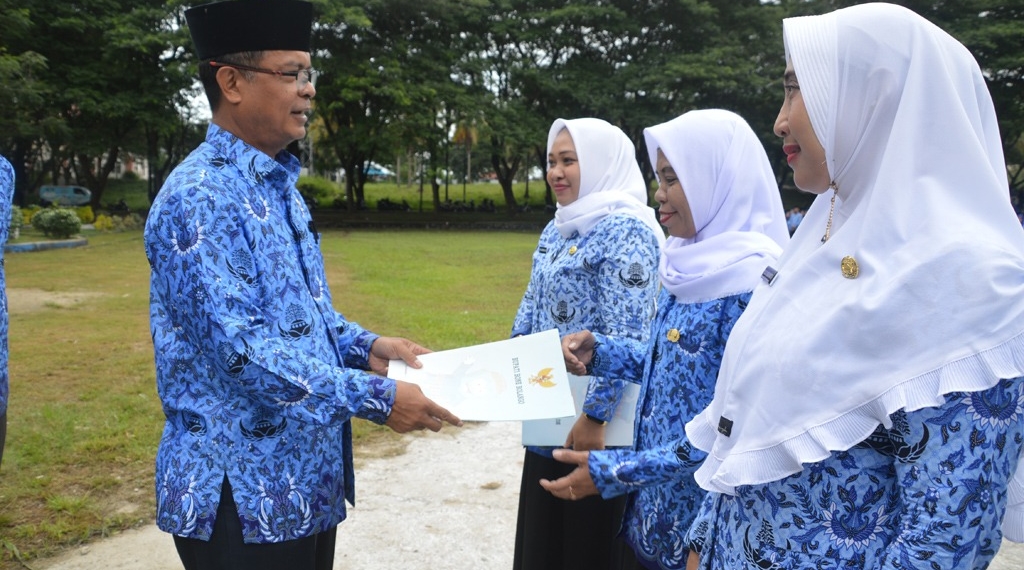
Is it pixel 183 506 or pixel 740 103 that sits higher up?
pixel 740 103

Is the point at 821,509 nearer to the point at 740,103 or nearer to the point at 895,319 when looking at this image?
the point at 895,319

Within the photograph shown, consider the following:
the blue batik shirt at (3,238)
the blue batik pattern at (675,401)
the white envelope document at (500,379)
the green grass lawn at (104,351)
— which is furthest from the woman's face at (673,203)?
the green grass lawn at (104,351)

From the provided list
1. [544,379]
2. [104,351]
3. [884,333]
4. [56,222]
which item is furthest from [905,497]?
[56,222]

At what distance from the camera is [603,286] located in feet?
8.81

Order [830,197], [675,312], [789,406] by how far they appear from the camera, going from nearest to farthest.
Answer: [789,406]
[830,197]
[675,312]

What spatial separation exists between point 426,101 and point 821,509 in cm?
2550

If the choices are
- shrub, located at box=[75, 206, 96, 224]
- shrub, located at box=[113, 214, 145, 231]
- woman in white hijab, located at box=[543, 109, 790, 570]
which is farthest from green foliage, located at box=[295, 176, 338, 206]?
woman in white hijab, located at box=[543, 109, 790, 570]

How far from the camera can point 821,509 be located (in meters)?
1.32

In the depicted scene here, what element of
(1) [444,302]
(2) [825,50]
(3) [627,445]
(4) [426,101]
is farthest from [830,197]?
(4) [426,101]

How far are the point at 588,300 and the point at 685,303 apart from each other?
0.71 metres

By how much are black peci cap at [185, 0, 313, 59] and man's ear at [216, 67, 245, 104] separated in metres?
0.06

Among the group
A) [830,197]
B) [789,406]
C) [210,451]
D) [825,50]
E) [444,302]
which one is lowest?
[444,302]

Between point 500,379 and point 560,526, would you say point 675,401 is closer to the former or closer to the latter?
point 500,379

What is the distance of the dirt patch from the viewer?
9195 mm
